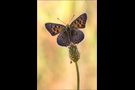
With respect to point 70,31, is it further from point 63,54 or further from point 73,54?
point 63,54

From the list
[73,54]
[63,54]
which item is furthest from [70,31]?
[63,54]

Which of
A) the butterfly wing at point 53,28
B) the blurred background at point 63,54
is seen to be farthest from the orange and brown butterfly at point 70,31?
the blurred background at point 63,54

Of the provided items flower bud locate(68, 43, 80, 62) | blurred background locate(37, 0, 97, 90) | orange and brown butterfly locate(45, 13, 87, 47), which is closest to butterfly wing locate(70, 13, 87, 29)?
orange and brown butterfly locate(45, 13, 87, 47)

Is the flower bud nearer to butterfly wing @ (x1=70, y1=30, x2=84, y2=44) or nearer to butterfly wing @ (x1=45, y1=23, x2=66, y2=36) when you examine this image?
butterfly wing @ (x1=70, y1=30, x2=84, y2=44)

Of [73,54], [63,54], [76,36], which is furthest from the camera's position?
[63,54]

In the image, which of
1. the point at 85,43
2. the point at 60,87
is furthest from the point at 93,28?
the point at 60,87
